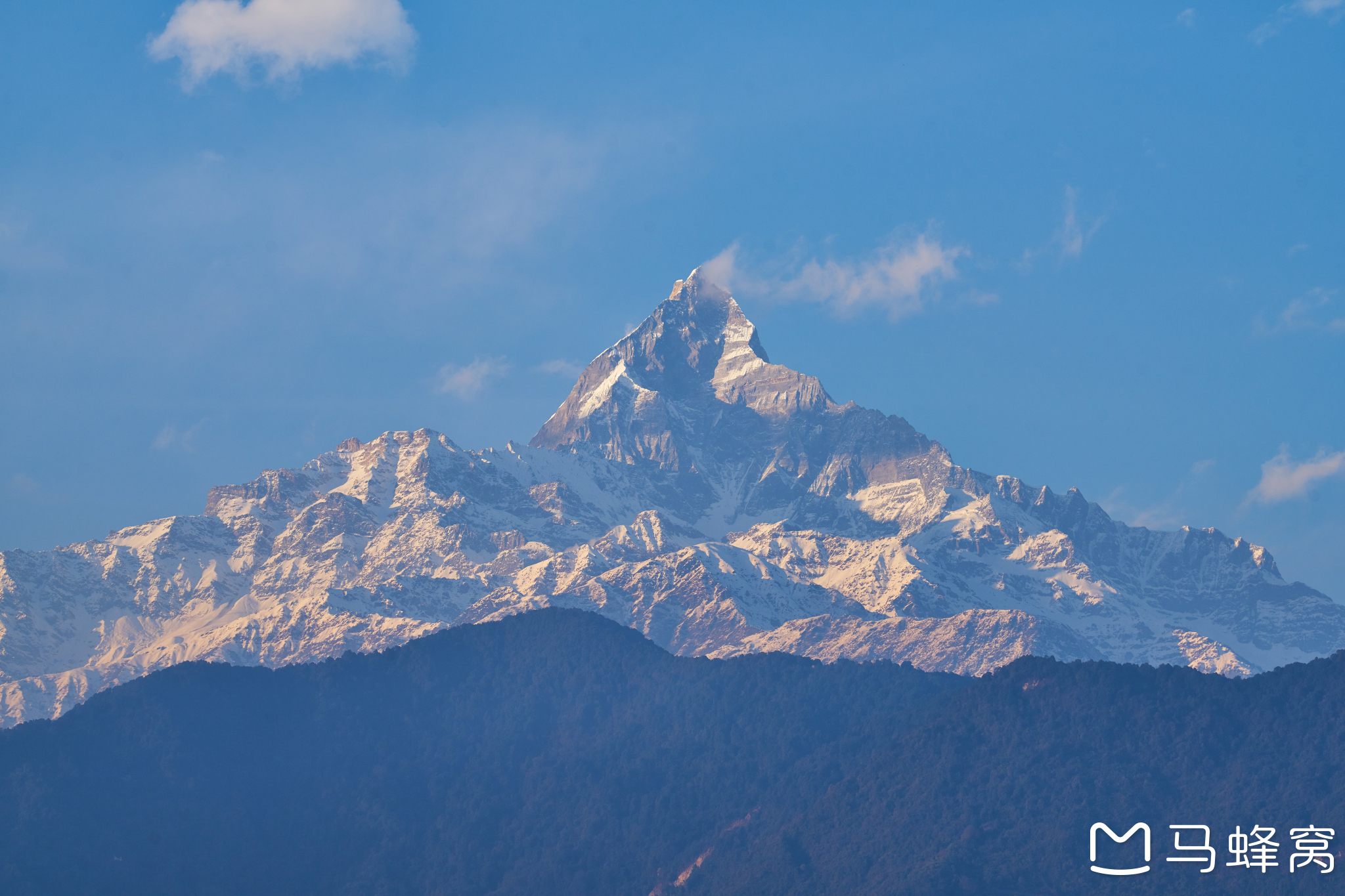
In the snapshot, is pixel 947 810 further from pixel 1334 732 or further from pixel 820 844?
pixel 1334 732

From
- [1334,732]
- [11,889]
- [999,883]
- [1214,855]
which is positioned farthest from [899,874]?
[11,889]

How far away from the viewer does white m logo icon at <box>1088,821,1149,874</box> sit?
184125 mm

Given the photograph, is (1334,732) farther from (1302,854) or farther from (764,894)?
(764,894)

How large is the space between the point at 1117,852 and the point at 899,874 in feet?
64.2

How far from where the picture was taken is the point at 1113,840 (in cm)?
19150

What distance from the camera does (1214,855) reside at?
605 ft

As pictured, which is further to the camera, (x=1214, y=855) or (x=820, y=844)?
(x=820, y=844)

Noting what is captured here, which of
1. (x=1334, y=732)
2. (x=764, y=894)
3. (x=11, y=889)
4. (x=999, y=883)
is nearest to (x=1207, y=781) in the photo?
(x=1334, y=732)

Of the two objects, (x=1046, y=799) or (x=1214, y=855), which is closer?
(x=1214, y=855)

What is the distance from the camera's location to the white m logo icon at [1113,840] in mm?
184125

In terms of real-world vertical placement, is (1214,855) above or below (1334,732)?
below

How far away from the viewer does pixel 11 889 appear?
200 m

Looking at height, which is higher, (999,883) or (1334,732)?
(1334,732)

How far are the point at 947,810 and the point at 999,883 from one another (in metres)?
14.2
